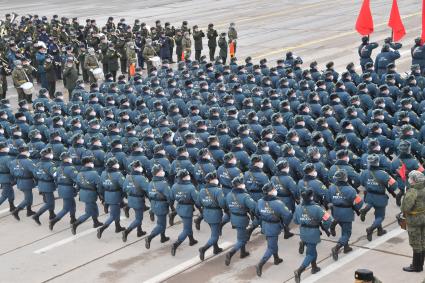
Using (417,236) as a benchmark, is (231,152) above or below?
above

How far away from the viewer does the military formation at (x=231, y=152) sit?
16438 mm

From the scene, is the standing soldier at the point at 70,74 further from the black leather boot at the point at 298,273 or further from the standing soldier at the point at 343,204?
the black leather boot at the point at 298,273

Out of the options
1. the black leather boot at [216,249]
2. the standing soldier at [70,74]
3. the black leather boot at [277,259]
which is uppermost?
the standing soldier at [70,74]

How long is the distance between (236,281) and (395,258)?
126 inches

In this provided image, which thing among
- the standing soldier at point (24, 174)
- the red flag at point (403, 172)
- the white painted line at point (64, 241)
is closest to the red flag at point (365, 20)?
the red flag at point (403, 172)

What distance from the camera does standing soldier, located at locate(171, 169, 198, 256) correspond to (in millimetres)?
16891

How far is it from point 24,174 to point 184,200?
468 centimetres

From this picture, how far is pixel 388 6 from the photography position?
52.0 m

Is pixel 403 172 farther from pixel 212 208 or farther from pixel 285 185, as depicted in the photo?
pixel 212 208

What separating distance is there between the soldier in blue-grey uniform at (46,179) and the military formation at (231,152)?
0.04 m

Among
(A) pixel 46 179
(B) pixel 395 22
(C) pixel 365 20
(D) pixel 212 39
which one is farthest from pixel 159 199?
(D) pixel 212 39

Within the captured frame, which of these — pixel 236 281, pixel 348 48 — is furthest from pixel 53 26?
pixel 236 281

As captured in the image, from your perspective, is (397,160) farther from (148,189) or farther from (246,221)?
(148,189)

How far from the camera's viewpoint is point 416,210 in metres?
14.6
